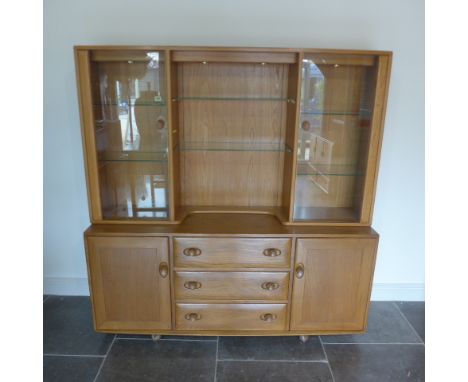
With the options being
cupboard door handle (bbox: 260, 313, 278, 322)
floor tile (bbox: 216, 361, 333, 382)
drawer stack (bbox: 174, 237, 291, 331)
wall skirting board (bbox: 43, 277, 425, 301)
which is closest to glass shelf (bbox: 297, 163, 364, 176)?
drawer stack (bbox: 174, 237, 291, 331)

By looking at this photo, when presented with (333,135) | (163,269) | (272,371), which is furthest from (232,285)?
(333,135)

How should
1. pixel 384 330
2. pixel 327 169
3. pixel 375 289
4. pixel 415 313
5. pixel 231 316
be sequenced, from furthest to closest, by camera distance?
pixel 375 289 → pixel 415 313 → pixel 384 330 → pixel 327 169 → pixel 231 316

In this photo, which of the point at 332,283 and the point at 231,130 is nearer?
the point at 332,283

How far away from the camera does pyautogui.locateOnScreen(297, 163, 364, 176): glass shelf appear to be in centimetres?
195

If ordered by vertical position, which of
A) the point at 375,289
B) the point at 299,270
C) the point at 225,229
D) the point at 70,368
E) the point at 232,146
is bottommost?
→ the point at 70,368

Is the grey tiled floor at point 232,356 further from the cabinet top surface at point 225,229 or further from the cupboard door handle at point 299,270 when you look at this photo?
the cabinet top surface at point 225,229

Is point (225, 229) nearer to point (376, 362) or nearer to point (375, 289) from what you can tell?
point (376, 362)

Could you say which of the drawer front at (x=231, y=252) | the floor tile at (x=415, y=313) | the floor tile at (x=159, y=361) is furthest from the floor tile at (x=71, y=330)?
the floor tile at (x=415, y=313)

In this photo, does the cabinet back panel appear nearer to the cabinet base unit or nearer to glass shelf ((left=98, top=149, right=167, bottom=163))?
glass shelf ((left=98, top=149, right=167, bottom=163))

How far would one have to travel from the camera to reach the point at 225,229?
6.07 ft

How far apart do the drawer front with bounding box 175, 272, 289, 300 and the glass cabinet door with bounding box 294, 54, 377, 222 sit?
16.0 inches

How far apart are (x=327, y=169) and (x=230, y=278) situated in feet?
2.90

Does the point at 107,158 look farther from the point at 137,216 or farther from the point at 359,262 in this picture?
the point at 359,262
